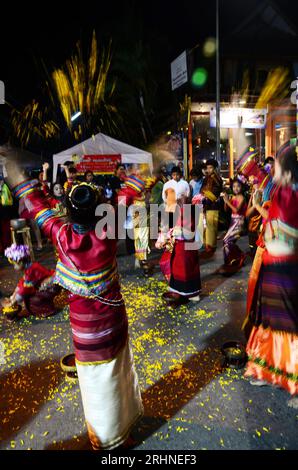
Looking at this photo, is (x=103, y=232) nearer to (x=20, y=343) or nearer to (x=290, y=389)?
(x=290, y=389)

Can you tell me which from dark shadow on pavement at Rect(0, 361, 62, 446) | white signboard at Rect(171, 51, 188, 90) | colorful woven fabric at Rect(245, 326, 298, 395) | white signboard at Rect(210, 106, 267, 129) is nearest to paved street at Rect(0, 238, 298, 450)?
dark shadow on pavement at Rect(0, 361, 62, 446)

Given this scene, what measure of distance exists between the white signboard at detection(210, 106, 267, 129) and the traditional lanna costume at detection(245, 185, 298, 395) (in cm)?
1303

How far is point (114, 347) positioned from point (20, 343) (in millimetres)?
2373

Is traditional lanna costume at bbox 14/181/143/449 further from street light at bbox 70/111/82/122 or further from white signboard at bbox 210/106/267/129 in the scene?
street light at bbox 70/111/82/122

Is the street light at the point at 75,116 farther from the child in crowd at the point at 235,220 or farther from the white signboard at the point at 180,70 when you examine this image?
the child in crowd at the point at 235,220

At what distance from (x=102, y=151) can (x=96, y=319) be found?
11096mm

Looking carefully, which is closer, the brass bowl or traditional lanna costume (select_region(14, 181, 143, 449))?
traditional lanna costume (select_region(14, 181, 143, 449))

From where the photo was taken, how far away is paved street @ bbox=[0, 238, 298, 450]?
2793 millimetres

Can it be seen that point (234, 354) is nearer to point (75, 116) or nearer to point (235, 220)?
point (235, 220)

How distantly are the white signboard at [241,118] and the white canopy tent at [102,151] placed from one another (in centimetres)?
430

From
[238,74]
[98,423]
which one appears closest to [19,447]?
[98,423]

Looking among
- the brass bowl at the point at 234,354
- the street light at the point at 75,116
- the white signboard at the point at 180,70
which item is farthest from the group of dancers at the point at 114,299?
the street light at the point at 75,116

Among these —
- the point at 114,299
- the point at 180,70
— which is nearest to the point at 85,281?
the point at 114,299

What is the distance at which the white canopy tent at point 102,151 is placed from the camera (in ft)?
41.1
